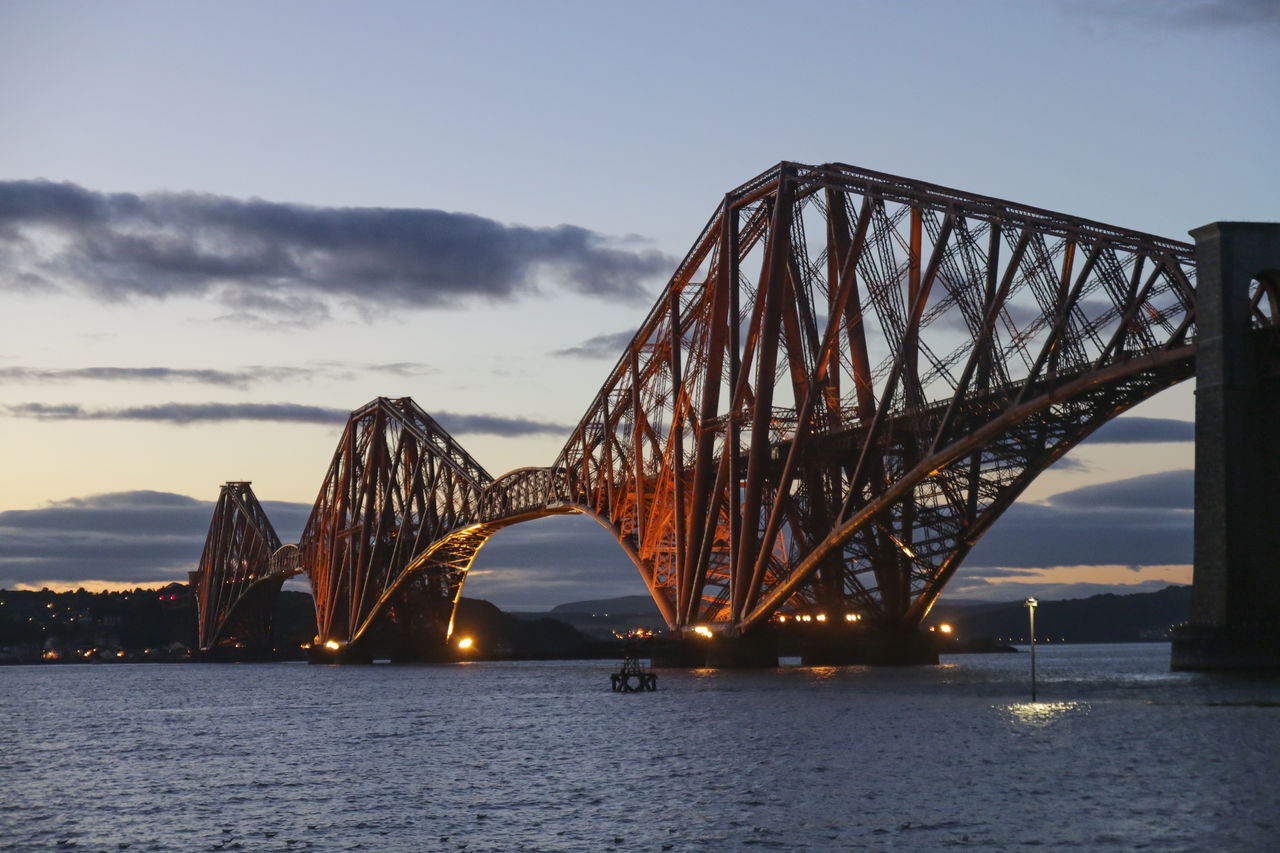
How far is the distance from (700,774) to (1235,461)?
22450 mm

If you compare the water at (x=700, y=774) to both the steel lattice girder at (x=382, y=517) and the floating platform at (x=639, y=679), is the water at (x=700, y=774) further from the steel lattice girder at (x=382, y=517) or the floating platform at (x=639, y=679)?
the steel lattice girder at (x=382, y=517)

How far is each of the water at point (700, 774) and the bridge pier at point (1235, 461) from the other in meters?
1.73

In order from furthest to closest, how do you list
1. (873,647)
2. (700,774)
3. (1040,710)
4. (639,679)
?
(873,647)
(639,679)
(1040,710)
(700,774)

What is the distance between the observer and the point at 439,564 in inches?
5945

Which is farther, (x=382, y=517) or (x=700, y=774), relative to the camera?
(x=382, y=517)

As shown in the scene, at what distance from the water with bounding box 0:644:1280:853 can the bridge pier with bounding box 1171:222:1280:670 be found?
1.73 meters

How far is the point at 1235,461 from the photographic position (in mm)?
51781

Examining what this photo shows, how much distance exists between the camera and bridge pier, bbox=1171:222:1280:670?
168 feet

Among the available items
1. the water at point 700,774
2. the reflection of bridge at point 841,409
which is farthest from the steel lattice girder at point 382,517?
the water at point 700,774

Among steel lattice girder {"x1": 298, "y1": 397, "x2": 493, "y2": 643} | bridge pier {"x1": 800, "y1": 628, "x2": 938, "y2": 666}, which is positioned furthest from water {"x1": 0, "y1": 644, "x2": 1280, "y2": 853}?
steel lattice girder {"x1": 298, "y1": 397, "x2": 493, "y2": 643}

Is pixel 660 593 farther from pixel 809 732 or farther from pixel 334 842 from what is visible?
pixel 334 842

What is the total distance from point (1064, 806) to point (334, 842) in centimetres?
1591

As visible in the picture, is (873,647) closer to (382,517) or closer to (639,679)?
(639,679)

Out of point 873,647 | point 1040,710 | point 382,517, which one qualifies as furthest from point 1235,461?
point 382,517
